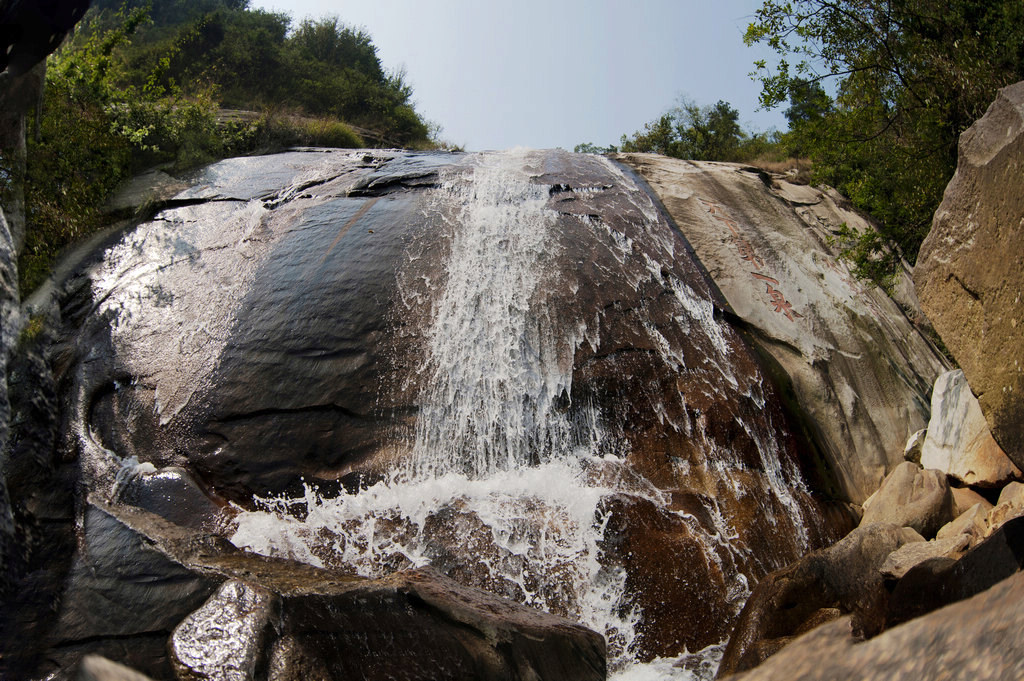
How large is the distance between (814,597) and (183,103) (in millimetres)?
12638

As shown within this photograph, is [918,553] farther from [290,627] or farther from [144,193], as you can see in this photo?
[144,193]

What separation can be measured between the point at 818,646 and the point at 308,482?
17.1ft

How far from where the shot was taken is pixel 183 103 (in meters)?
12.0

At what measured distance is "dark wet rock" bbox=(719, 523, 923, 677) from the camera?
426 cm

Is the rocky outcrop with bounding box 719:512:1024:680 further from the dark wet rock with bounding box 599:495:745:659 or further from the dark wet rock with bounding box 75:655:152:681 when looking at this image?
the dark wet rock with bounding box 75:655:152:681

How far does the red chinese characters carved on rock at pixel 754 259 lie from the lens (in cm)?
817

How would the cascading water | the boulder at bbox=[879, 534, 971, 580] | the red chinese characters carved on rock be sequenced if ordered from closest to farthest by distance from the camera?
1. the boulder at bbox=[879, 534, 971, 580]
2. the cascading water
3. the red chinese characters carved on rock

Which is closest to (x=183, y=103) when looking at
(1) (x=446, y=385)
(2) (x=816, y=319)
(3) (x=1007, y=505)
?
(1) (x=446, y=385)

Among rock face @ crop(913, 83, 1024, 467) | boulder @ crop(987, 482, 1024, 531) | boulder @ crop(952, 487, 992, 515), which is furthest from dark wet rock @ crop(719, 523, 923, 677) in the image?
boulder @ crop(952, 487, 992, 515)

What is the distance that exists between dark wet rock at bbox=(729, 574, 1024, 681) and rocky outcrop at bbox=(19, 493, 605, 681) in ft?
8.04

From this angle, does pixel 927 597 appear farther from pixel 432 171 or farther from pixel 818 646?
pixel 432 171

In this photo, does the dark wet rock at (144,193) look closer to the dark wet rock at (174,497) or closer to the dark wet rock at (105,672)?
the dark wet rock at (174,497)

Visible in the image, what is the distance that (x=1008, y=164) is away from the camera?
3371mm

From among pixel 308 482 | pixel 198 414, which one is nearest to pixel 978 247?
pixel 308 482
